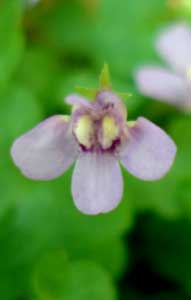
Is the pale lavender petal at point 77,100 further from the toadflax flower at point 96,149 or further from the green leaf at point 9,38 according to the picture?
the green leaf at point 9,38

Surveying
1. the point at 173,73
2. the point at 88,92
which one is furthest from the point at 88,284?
the point at 173,73

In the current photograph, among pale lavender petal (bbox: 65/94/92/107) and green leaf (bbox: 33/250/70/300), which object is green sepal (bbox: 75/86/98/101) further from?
green leaf (bbox: 33/250/70/300)

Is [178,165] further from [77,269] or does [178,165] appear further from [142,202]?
[77,269]

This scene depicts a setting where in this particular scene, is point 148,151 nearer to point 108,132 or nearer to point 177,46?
point 108,132

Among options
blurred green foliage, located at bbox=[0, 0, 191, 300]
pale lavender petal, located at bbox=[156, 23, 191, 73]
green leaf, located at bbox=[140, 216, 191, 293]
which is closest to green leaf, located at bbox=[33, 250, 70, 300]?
blurred green foliage, located at bbox=[0, 0, 191, 300]

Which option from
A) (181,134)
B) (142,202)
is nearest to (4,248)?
(142,202)

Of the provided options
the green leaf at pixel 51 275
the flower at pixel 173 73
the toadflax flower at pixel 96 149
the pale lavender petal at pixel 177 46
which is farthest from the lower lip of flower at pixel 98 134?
the pale lavender petal at pixel 177 46
